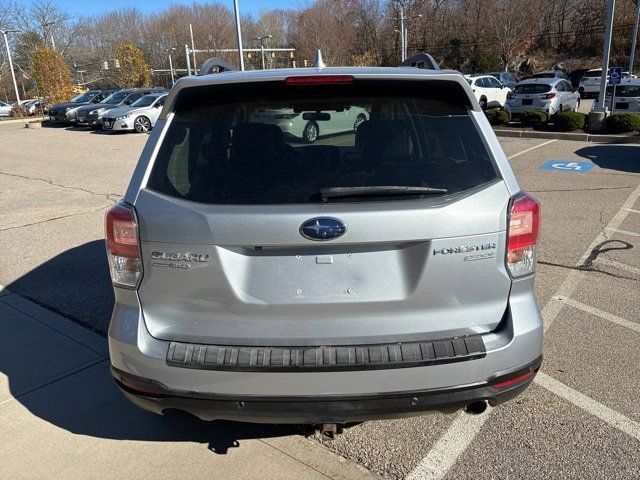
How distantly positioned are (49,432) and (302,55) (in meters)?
61.8

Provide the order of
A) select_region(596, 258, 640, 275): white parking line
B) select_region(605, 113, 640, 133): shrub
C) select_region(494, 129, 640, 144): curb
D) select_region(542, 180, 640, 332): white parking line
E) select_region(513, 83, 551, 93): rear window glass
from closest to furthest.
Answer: select_region(542, 180, 640, 332): white parking line
select_region(596, 258, 640, 275): white parking line
select_region(494, 129, 640, 144): curb
select_region(605, 113, 640, 133): shrub
select_region(513, 83, 551, 93): rear window glass

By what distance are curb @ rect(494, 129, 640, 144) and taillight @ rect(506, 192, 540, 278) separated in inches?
562

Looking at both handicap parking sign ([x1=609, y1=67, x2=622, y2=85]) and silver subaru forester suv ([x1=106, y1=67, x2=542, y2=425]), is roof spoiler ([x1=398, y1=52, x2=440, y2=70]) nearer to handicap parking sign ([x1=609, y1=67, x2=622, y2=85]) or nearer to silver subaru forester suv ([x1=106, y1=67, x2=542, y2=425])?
silver subaru forester suv ([x1=106, y1=67, x2=542, y2=425])

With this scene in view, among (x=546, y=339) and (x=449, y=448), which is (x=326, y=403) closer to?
(x=449, y=448)

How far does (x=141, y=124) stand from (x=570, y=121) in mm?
16631

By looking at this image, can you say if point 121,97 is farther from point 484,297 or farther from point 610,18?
point 484,297

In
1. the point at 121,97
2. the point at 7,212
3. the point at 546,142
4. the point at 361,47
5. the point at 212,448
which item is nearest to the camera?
the point at 212,448

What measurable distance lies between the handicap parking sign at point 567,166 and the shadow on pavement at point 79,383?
9225 millimetres

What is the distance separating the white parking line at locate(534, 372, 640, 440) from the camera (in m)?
2.81

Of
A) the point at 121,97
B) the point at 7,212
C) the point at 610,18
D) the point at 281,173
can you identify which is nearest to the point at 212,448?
the point at 281,173

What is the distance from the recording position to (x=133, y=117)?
864 inches

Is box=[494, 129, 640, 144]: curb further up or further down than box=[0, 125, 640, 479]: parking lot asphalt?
further down

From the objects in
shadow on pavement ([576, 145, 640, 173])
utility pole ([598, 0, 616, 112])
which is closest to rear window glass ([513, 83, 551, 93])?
utility pole ([598, 0, 616, 112])

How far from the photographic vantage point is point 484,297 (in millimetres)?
2217
